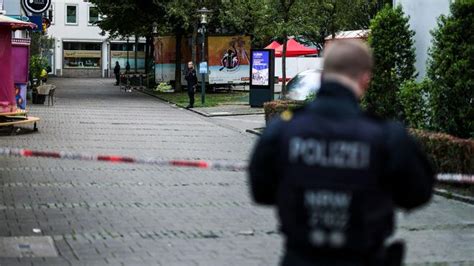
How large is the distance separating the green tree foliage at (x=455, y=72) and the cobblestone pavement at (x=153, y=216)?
77.9 inches

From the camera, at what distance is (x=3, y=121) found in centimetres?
1992

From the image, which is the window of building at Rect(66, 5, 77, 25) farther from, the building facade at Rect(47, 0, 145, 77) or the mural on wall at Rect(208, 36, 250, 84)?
the mural on wall at Rect(208, 36, 250, 84)

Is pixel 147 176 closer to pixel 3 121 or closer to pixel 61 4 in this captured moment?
pixel 3 121

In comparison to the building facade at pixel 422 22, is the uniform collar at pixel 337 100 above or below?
below

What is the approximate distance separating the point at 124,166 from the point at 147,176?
1.33m

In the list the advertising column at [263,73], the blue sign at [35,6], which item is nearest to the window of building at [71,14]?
the advertising column at [263,73]

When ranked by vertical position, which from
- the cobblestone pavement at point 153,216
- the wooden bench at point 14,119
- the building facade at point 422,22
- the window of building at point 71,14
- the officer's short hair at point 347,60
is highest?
the window of building at point 71,14

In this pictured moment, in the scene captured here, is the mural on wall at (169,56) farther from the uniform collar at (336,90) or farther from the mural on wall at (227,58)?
the uniform collar at (336,90)

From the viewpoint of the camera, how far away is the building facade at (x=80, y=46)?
77.1m

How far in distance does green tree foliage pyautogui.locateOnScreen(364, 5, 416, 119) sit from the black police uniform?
1227 centimetres

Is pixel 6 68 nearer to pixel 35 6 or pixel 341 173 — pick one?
pixel 35 6

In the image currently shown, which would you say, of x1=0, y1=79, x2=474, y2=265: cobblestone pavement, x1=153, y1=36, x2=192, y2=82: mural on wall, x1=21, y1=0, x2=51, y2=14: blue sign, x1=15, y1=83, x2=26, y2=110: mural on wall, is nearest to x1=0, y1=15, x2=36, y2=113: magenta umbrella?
x1=15, y1=83, x2=26, y2=110: mural on wall

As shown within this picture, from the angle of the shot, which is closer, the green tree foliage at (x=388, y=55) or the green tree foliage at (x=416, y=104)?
the green tree foliage at (x=416, y=104)

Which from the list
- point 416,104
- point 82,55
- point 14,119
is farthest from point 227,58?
point 82,55
